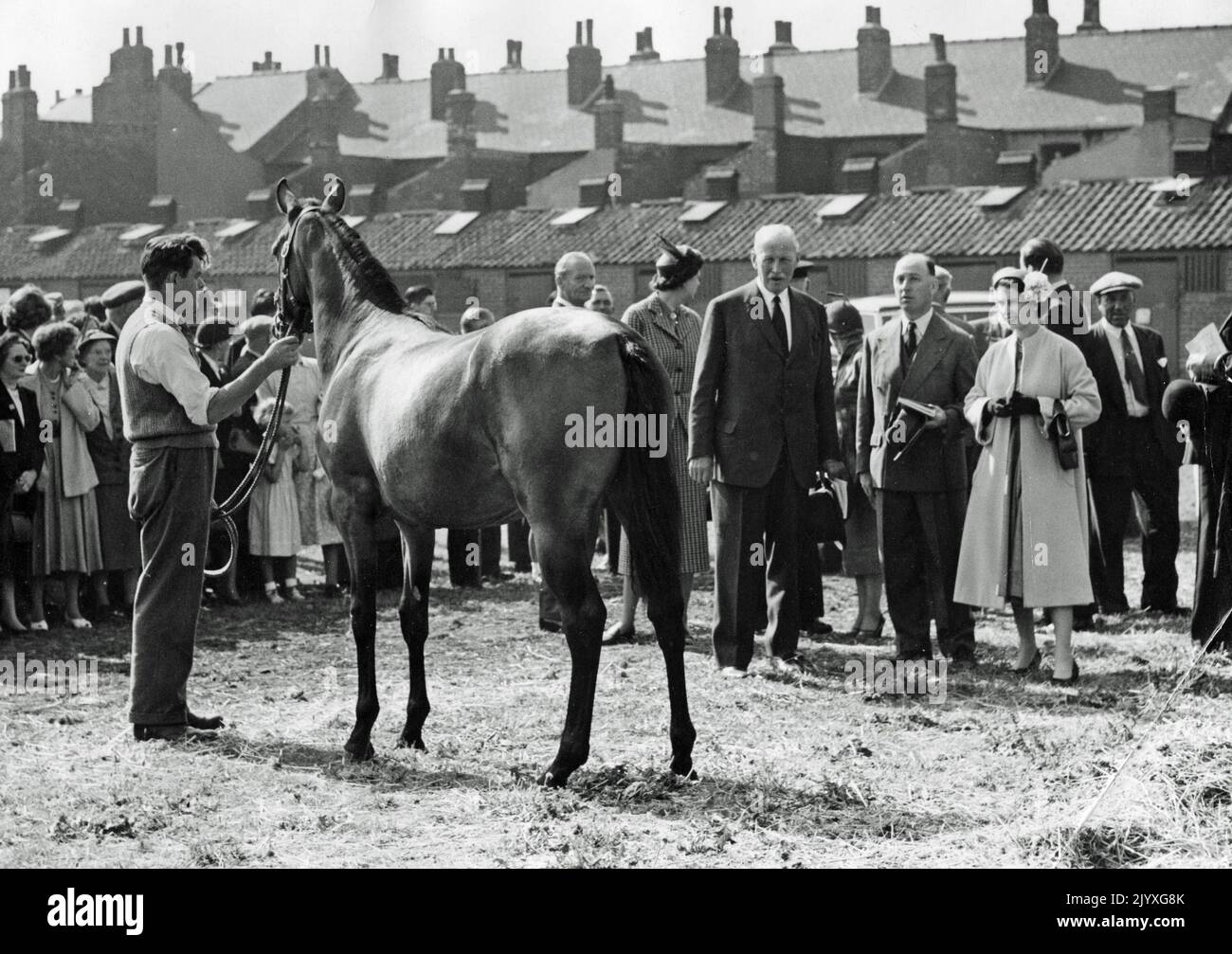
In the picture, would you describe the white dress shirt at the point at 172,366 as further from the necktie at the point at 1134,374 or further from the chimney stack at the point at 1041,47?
the chimney stack at the point at 1041,47

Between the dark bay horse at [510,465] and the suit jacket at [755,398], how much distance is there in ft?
7.33

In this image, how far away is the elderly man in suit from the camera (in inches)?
364

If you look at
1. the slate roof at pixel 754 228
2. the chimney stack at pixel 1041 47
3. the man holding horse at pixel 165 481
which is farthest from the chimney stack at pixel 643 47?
the man holding horse at pixel 165 481

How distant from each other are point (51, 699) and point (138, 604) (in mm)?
1532

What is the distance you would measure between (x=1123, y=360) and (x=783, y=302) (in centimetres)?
342

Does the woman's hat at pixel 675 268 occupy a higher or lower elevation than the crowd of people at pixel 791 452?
higher

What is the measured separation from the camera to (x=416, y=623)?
286 inches

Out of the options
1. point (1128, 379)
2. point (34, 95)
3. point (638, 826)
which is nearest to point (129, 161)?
point (34, 95)

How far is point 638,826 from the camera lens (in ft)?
19.3

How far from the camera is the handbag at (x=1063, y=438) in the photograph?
8.73 m

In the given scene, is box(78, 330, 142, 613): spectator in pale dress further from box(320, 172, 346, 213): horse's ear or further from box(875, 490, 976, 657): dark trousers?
box(875, 490, 976, 657): dark trousers

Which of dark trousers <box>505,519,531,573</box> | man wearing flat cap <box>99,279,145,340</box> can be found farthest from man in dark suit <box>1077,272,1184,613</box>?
man wearing flat cap <box>99,279,145,340</box>

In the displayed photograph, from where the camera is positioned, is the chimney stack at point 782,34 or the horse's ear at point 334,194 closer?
the horse's ear at point 334,194
